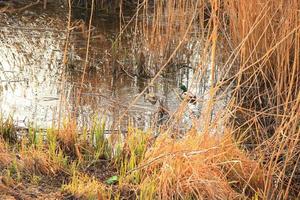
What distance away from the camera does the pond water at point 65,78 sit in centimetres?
404

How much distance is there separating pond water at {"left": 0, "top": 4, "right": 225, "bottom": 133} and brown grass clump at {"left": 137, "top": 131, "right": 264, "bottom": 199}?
720mm

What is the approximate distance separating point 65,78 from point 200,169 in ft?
6.69

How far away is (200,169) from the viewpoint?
2.95m

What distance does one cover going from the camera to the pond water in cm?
404

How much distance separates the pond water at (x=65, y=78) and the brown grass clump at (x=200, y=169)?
2.36 ft

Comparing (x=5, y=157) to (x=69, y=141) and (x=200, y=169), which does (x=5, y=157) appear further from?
(x=200, y=169)

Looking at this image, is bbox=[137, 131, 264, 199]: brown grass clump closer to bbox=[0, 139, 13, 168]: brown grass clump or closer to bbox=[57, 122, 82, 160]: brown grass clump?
bbox=[57, 122, 82, 160]: brown grass clump

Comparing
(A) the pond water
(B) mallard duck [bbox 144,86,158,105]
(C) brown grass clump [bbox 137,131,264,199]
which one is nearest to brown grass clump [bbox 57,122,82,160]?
(A) the pond water

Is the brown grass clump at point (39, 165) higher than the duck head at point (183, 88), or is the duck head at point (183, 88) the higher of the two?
Answer: the duck head at point (183, 88)

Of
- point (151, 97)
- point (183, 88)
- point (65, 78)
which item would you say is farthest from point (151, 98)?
point (65, 78)

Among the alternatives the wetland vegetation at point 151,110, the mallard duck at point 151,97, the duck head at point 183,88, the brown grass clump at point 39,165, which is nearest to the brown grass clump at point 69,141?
the wetland vegetation at point 151,110

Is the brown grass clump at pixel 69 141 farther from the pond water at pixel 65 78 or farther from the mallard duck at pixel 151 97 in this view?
the mallard duck at pixel 151 97

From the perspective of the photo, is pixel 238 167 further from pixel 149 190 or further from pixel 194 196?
pixel 149 190

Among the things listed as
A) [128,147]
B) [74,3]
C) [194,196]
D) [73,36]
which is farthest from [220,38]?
[194,196]
